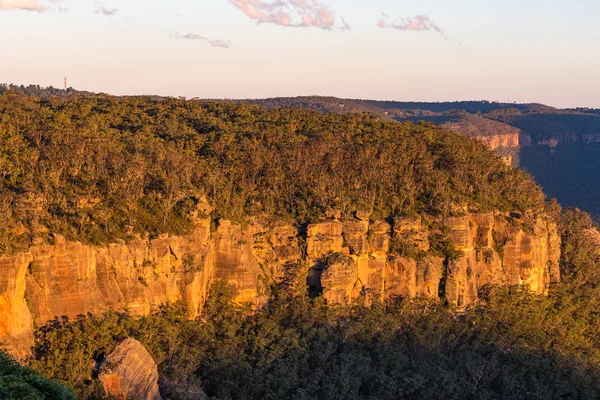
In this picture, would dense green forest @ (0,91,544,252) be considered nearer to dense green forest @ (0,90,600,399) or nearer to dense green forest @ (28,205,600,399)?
dense green forest @ (0,90,600,399)

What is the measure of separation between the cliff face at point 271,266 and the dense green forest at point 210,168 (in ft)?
4.64

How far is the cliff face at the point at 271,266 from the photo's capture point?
150ft

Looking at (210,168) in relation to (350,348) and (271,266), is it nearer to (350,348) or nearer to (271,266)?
(271,266)

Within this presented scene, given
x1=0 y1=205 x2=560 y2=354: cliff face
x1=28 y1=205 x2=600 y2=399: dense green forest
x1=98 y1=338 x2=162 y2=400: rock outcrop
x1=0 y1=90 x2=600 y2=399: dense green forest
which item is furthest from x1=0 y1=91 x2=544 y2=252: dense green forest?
x1=98 y1=338 x2=162 y2=400: rock outcrop

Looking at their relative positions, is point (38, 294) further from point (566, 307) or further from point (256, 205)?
point (566, 307)

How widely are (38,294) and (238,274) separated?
1423 centimetres

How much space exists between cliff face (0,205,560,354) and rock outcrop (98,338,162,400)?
3.85 meters

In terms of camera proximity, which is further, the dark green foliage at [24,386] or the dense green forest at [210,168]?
the dense green forest at [210,168]

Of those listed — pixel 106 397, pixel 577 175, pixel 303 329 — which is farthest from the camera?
pixel 577 175

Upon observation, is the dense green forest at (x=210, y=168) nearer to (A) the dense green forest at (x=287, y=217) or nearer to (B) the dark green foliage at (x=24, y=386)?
(A) the dense green forest at (x=287, y=217)

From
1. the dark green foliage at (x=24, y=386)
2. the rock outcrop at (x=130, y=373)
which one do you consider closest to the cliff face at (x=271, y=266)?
the rock outcrop at (x=130, y=373)

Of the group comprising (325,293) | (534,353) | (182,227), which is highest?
(182,227)

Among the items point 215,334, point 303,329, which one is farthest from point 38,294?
point 303,329

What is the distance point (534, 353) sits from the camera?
59344mm
